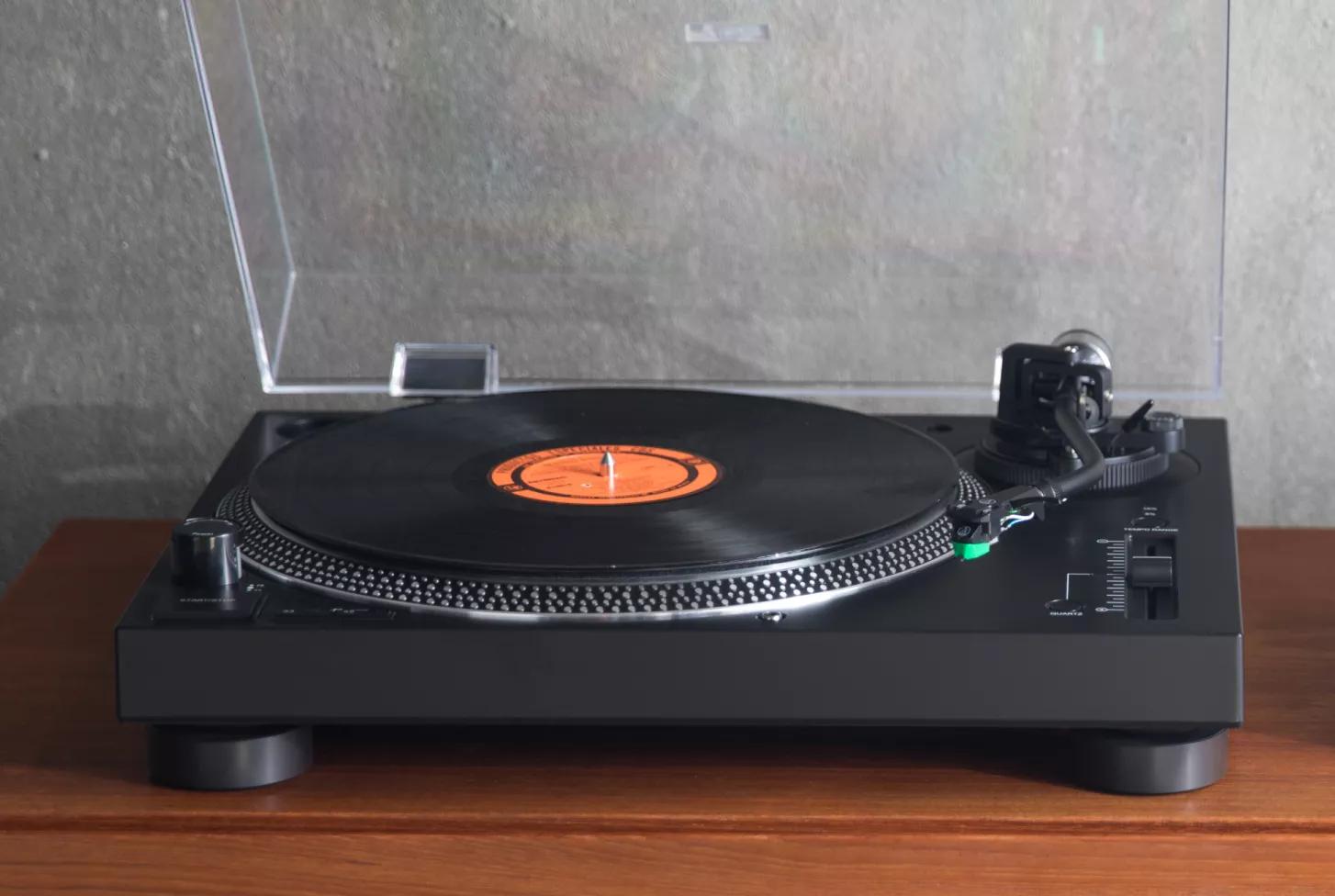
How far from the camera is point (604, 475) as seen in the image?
4.30 ft

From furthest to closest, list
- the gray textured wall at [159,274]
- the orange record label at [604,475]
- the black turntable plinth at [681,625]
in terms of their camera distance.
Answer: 1. the gray textured wall at [159,274]
2. the orange record label at [604,475]
3. the black turntable plinth at [681,625]

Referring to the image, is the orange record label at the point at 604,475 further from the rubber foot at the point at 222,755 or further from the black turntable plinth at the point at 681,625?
the rubber foot at the point at 222,755

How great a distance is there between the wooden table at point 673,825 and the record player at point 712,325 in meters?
0.04

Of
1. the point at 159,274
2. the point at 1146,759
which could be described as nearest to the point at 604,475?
the point at 1146,759

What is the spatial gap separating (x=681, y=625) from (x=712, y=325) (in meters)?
0.61

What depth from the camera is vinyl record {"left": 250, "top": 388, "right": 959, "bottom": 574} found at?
1.12 meters

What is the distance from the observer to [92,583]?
1599mm

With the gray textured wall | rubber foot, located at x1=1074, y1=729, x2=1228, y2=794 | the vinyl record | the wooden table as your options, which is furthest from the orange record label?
the gray textured wall

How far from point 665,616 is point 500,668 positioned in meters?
0.10

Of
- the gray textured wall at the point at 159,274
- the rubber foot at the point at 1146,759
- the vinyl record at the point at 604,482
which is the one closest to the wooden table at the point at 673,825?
the rubber foot at the point at 1146,759

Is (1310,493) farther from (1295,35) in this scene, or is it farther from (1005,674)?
(1005,674)

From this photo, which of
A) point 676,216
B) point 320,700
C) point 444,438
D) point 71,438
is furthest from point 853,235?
point 71,438

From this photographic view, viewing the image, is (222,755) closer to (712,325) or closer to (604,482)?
(604,482)

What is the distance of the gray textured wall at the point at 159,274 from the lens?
1724 mm
